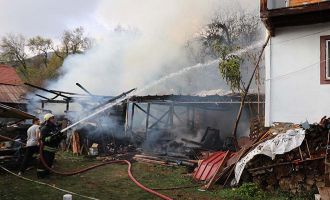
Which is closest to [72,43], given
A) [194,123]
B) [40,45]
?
[40,45]

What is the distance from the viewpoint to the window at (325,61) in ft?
32.2

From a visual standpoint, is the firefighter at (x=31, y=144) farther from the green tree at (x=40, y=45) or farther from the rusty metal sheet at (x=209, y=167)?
the green tree at (x=40, y=45)

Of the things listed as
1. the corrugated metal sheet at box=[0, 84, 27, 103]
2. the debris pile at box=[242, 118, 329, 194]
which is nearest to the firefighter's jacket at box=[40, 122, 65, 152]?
the debris pile at box=[242, 118, 329, 194]

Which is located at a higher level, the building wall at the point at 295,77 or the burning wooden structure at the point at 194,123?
the building wall at the point at 295,77

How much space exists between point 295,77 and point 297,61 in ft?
1.53

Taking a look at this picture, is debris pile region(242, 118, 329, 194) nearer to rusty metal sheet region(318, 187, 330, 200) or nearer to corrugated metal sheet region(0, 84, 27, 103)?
rusty metal sheet region(318, 187, 330, 200)

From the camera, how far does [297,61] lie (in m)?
10.2

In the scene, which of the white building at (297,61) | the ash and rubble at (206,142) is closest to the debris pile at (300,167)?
the ash and rubble at (206,142)

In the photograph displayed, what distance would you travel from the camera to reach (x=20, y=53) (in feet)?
193

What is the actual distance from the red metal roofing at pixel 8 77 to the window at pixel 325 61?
100 feet

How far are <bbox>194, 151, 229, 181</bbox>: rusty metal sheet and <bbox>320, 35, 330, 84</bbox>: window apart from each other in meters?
→ 3.50

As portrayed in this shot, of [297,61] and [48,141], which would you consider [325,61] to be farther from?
[48,141]

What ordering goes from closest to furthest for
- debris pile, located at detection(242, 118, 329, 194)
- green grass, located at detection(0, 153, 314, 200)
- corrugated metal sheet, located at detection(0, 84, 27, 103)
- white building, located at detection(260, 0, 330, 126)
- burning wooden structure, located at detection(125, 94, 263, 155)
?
debris pile, located at detection(242, 118, 329, 194) < green grass, located at detection(0, 153, 314, 200) < white building, located at detection(260, 0, 330, 126) < burning wooden structure, located at detection(125, 94, 263, 155) < corrugated metal sheet, located at detection(0, 84, 27, 103)

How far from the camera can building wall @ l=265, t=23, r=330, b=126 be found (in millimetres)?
9903
